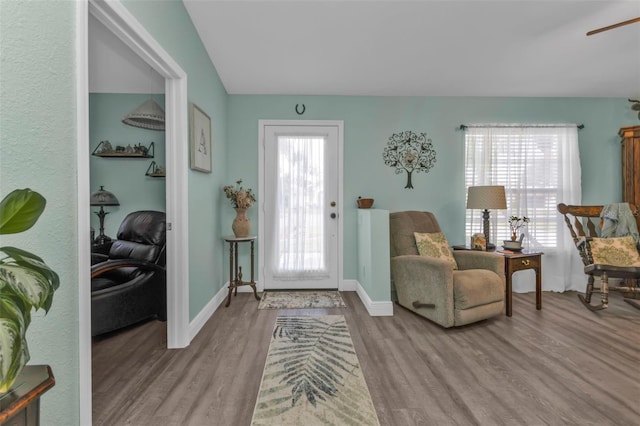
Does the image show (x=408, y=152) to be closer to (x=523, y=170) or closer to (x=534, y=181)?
(x=523, y=170)

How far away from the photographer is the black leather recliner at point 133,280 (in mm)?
2344

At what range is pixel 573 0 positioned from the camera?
2.12 metres

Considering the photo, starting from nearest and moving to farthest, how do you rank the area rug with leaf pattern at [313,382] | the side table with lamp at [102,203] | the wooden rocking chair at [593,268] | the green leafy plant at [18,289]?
the green leafy plant at [18,289]
the area rug with leaf pattern at [313,382]
the wooden rocking chair at [593,268]
the side table with lamp at [102,203]

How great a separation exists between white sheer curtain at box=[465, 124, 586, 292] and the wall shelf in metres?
3.91

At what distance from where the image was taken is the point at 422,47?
8.87 feet

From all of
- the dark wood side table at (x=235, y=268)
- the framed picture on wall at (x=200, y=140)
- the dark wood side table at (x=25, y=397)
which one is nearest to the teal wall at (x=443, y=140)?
the dark wood side table at (x=235, y=268)

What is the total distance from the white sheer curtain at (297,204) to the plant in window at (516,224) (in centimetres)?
223

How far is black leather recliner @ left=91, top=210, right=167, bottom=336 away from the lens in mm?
2344

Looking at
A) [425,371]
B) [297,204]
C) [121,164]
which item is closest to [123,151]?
[121,164]

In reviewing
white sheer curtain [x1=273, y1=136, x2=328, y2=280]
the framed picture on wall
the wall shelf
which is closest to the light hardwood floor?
white sheer curtain [x1=273, y1=136, x2=328, y2=280]

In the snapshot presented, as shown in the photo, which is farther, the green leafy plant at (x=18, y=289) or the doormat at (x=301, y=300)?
the doormat at (x=301, y=300)

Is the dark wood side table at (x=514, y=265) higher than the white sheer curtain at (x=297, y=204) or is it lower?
lower

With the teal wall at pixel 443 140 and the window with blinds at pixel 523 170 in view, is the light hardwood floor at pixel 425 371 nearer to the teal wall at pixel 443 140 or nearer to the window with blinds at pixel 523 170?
the window with blinds at pixel 523 170

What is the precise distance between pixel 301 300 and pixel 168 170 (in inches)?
75.8
